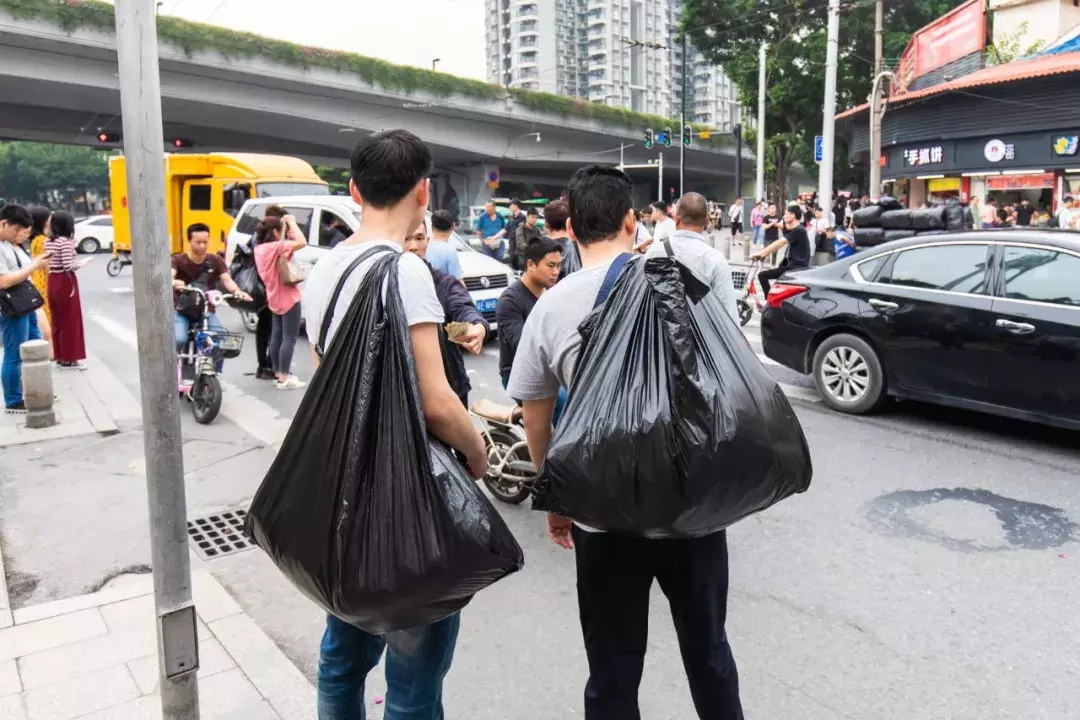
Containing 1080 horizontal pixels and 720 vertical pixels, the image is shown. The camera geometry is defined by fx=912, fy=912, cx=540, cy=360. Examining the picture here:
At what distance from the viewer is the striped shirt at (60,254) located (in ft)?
29.2

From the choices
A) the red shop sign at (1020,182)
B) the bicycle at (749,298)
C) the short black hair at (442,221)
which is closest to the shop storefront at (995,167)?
the red shop sign at (1020,182)

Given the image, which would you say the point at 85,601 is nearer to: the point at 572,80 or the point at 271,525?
the point at 271,525

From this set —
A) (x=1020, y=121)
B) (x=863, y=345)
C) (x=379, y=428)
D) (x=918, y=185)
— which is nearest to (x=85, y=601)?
(x=379, y=428)

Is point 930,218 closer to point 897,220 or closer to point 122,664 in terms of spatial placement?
point 897,220

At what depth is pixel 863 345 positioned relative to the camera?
6996 millimetres

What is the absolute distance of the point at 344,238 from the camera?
10531 millimetres

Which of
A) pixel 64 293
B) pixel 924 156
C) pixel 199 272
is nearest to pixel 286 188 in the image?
pixel 64 293

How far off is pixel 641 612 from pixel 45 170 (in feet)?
297

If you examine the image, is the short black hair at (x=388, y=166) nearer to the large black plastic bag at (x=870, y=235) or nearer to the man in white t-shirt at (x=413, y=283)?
the man in white t-shirt at (x=413, y=283)

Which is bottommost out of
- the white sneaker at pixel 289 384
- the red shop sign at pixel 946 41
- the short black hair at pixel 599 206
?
the white sneaker at pixel 289 384

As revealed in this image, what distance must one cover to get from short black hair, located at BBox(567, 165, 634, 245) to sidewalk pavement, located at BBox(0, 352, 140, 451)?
5798mm

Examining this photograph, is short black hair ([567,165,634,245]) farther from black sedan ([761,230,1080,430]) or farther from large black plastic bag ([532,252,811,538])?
black sedan ([761,230,1080,430])

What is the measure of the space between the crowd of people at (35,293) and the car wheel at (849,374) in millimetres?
6394

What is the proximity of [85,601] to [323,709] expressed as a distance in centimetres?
210
